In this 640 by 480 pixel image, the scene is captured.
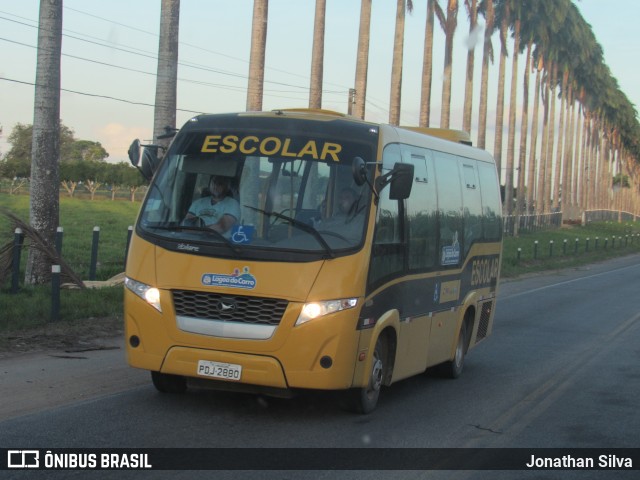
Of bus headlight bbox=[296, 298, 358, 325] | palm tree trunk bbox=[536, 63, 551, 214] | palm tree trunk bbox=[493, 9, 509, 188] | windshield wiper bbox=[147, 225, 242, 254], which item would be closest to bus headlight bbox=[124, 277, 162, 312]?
windshield wiper bbox=[147, 225, 242, 254]

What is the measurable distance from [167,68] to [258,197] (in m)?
10.9

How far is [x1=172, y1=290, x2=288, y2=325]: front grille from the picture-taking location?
26.7 ft

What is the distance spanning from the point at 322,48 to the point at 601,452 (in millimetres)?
23357

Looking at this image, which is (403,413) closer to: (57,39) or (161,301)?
(161,301)

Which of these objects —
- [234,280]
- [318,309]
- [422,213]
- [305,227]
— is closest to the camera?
[318,309]

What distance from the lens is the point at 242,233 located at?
851 cm

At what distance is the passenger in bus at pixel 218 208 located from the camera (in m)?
8.62

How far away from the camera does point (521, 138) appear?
69.1 meters

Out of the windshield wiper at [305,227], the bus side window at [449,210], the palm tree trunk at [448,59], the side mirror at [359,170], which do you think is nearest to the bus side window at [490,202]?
the bus side window at [449,210]

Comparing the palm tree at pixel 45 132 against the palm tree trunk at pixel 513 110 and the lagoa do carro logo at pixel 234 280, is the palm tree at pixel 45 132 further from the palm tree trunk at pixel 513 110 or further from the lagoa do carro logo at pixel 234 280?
the palm tree trunk at pixel 513 110

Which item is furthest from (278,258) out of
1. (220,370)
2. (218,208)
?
(220,370)

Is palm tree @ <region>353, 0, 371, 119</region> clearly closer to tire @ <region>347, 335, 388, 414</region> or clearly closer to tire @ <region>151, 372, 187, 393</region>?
tire @ <region>347, 335, 388, 414</region>

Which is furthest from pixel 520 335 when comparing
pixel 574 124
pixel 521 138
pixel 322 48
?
pixel 574 124

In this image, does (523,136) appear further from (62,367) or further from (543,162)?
(62,367)
